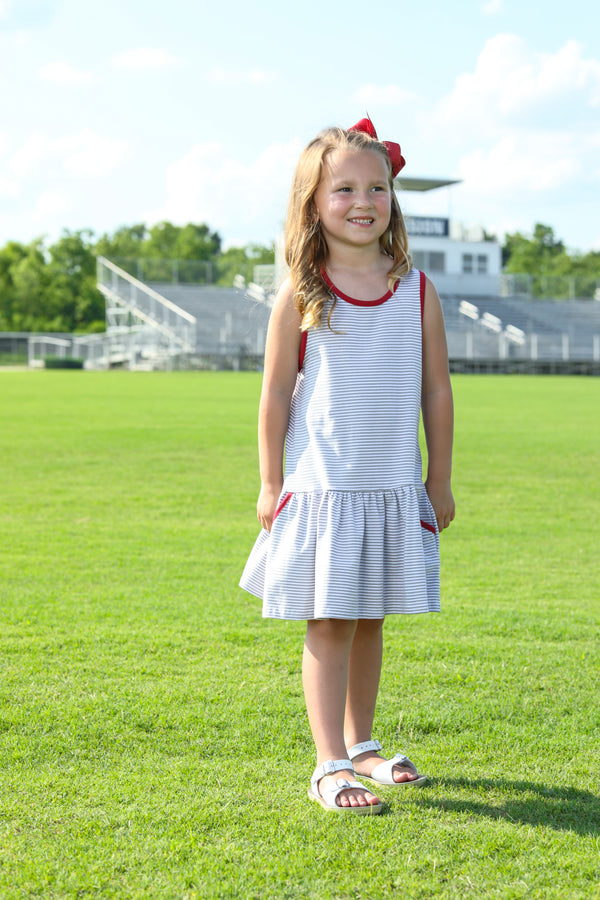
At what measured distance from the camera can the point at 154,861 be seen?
2381mm

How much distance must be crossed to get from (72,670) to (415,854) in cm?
181

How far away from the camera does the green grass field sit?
7.78ft

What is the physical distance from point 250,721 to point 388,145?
174 centimetres

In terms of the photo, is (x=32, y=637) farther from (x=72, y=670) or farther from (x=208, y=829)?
(x=208, y=829)

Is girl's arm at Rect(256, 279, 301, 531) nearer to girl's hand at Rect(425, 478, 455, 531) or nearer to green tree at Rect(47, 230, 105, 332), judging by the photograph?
girl's hand at Rect(425, 478, 455, 531)

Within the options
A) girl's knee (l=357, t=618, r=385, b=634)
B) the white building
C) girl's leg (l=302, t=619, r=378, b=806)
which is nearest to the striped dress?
girl's leg (l=302, t=619, r=378, b=806)

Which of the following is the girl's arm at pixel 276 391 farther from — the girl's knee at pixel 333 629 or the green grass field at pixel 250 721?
the green grass field at pixel 250 721

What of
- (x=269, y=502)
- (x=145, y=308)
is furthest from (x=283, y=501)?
(x=145, y=308)

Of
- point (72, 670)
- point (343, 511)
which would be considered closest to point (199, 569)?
point (72, 670)

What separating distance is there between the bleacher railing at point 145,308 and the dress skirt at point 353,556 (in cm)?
4012

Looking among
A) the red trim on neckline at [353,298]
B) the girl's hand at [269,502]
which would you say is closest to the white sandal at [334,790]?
the girl's hand at [269,502]

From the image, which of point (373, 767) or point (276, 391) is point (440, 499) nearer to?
point (276, 391)

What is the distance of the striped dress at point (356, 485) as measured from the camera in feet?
8.98

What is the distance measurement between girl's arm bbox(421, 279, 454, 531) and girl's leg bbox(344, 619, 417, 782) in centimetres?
36
